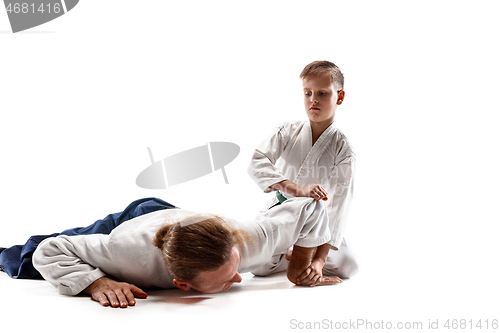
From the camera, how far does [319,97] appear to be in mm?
1050

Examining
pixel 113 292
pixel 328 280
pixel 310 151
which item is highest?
pixel 310 151

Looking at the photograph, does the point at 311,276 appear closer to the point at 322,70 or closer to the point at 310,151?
the point at 310,151

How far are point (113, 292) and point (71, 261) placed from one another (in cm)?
10

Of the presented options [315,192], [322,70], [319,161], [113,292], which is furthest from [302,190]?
[113,292]

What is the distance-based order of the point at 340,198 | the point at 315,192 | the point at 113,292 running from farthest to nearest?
1. the point at 340,198
2. the point at 315,192
3. the point at 113,292

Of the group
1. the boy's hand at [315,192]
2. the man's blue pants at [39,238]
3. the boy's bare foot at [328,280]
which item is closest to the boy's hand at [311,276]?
the boy's bare foot at [328,280]

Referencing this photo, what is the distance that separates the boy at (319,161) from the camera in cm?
104

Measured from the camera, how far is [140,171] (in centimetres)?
100

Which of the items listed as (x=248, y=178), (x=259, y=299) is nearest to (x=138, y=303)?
(x=259, y=299)

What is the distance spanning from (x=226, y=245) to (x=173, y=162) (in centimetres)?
21

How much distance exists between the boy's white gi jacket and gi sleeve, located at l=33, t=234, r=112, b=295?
345 mm

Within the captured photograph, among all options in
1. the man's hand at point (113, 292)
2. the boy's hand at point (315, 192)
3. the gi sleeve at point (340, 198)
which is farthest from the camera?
the gi sleeve at point (340, 198)

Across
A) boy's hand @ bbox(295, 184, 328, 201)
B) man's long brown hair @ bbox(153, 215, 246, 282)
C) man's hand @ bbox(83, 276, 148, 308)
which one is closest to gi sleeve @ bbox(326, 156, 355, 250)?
boy's hand @ bbox(295, 184, 328, 201)

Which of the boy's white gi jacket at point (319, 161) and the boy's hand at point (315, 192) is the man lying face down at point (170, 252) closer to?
the boy's hand at point (315, 192)
